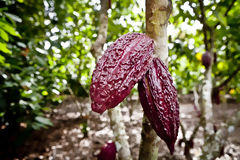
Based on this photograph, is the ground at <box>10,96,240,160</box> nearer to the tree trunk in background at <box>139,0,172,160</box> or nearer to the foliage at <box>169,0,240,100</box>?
the foliage at <box>169,0,240,100</box>

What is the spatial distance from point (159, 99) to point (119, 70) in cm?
14

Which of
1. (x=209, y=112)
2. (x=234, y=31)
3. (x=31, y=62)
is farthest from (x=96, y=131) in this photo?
(x=234, y=31)

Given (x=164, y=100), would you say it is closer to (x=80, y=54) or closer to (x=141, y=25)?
(x=141, y=25)

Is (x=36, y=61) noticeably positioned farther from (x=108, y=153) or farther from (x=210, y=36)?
(x=210, y=36)

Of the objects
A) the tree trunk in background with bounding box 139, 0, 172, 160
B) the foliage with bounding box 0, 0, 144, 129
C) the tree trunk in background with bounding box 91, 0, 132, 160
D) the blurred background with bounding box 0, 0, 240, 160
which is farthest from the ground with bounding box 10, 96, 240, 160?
the tree trunk in background with bounding box 139, 0, 172, 160

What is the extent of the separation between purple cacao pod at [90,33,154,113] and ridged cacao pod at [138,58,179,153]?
0.09 ft

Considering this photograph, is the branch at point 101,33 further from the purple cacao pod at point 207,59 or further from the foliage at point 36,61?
the purple cacao pod at point 207,59

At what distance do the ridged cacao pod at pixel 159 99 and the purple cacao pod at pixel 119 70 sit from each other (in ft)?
0.09

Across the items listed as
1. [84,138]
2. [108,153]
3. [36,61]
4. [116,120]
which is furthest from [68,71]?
[116,120]

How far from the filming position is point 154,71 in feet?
1.63

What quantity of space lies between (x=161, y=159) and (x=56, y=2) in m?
1.72

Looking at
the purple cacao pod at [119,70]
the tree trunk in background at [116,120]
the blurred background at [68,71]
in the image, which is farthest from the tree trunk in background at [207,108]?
the purple cacao pod at [119,70]

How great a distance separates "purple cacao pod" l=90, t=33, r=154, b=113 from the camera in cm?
46

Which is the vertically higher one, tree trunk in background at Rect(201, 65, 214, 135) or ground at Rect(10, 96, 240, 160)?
tree trunk in background at Rect(201, 65, 214, 135)
